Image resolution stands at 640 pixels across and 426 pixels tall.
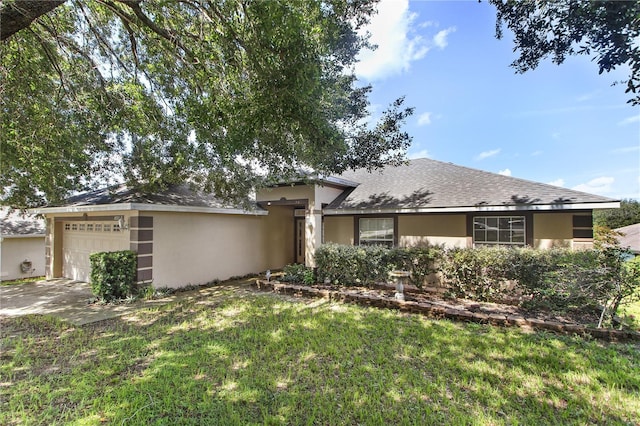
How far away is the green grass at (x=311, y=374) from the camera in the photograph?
3.18 metres

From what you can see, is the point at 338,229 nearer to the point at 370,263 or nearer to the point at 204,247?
the point at 370,263

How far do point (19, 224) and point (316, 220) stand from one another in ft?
47.8

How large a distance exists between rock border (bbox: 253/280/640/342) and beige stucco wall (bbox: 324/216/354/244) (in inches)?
138

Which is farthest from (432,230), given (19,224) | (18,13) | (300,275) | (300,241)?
(19,224)

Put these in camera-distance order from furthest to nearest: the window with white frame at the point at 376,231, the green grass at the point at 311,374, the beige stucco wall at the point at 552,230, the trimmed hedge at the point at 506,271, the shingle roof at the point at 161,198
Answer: the window with white frame at the point at 376,231 < the shingle roof at the point at 161,198 < the beige stucco wall at the point at 552,230 < the trimmed hedge at the point at 506,271 < the green grass at the point at 311,374

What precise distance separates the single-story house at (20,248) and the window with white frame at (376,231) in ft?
48.3

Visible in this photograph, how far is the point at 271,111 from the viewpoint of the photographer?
554cm

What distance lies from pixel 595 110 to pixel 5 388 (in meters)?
13.2

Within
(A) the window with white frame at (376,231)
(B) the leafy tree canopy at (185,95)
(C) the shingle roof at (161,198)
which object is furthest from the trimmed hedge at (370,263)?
(C) the shingle roof at (161,198)

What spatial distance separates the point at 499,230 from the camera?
906 cm

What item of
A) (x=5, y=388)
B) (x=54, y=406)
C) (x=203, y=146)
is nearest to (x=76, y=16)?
(x=203, y=146)

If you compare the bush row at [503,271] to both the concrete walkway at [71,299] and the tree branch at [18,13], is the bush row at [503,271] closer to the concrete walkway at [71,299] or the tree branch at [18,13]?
the concrete walkway at [71,299]

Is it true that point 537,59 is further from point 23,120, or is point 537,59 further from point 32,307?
point 32,307

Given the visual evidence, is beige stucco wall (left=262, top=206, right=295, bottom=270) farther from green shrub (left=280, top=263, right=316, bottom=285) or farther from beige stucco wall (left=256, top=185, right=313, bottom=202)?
green shrub (left=280, top=263, right=316, bottom=285)
